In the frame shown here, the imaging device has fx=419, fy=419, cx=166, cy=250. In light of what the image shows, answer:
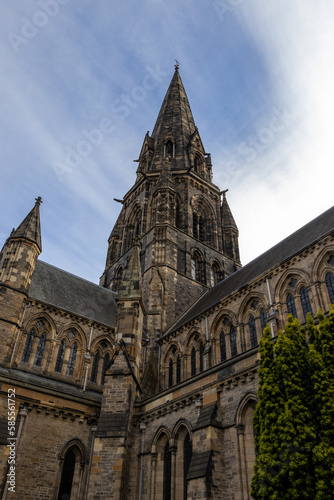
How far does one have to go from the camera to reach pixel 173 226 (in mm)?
30594

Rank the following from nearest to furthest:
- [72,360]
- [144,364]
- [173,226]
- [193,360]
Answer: [72,360] < [193,360] < [144,364] < [173,226]

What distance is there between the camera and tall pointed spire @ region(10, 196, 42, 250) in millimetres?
20781

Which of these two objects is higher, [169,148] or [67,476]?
[169,148]

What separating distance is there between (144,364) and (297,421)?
49.3 ft

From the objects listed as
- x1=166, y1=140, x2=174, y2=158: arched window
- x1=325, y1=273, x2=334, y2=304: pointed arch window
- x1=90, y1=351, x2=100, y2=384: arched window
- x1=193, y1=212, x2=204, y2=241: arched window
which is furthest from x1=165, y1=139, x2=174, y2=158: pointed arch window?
x1=325, y1=273, x2=334, y2=304: pointed arch window

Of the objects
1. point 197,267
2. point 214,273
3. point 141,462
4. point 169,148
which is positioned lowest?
point 141,462

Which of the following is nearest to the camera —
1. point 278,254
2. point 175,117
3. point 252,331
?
point 252,331

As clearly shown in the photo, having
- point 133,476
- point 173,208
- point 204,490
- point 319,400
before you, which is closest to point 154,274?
point 173,208

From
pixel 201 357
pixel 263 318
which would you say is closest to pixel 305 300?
pixel 263 318

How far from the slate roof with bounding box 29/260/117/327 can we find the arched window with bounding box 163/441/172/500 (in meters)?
9.52

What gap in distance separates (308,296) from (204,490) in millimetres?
9170

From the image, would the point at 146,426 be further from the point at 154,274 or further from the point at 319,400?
the point at 154,274

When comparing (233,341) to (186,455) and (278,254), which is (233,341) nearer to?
(278,254)

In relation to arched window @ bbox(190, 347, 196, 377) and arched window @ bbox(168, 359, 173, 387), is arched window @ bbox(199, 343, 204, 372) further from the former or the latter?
arched window @ bbox(168, 359, 173, 387)
